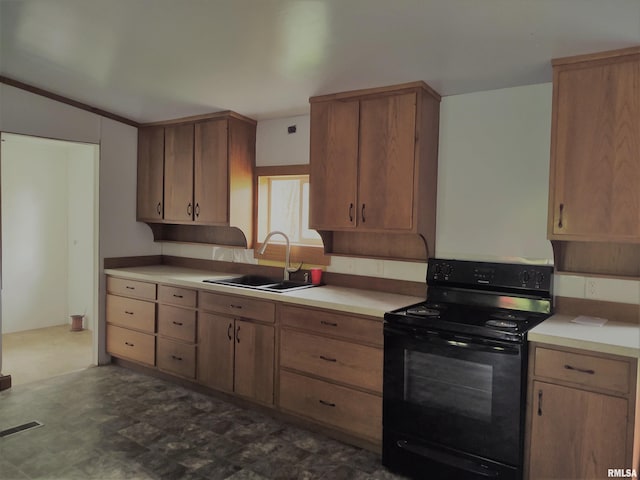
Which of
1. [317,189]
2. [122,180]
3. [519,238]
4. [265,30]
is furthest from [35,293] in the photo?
[519,238]

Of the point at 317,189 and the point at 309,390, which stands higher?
the point at 317,189

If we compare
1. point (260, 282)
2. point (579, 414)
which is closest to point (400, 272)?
point (260, 282)

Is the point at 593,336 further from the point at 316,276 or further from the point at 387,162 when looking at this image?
the point at 316,276

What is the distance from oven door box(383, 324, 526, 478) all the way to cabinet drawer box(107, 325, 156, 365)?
7.44ft

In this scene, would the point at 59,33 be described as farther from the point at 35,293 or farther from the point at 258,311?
the point at 35,293

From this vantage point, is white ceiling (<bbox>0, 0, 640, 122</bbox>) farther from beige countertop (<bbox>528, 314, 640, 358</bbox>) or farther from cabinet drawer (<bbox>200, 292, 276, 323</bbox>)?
cabinet drawer (<bbox>200, 292, 276, 323</bbox>)

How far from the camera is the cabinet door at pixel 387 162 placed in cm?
289

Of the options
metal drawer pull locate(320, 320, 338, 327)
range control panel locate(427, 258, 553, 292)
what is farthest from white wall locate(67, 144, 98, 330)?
range control panel locate(427, 258, 553, 292)

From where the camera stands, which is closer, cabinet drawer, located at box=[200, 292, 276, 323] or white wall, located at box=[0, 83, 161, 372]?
cabinet drawer, located at box=[200, 292, 276, 323]

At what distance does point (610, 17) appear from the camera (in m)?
1.96

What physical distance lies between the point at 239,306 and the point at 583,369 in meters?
2.16

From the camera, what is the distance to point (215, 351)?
139 inches

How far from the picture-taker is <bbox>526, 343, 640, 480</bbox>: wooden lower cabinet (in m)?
2.00

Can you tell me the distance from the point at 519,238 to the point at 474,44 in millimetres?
1135
